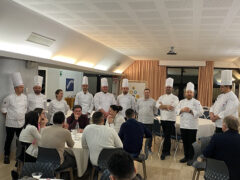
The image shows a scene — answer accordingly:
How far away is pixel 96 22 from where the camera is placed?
4758 mm

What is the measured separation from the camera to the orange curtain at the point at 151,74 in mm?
10492

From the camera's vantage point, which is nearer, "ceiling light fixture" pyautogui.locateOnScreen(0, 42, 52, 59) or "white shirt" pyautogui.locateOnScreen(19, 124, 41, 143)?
"white shirt" pyautogui.locateOnScreen(19, 124, 41, 143)

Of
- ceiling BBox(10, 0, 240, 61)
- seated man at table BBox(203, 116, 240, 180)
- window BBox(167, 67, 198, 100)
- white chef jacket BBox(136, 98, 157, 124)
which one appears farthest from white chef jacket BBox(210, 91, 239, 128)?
window BBox(167, 67, 198, 100)

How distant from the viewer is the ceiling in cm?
363

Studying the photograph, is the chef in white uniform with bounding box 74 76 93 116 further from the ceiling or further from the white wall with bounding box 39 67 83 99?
the white wall with bounding box 39 67 83 99

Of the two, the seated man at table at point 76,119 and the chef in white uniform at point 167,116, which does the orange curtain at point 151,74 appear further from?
the seated man at table at point 76,119

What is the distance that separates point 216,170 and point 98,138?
1416mm

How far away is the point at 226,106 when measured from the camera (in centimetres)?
423

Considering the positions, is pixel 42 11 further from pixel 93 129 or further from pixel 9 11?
pixel 93 129

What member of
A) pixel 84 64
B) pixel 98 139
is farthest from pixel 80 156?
pixel 84 64

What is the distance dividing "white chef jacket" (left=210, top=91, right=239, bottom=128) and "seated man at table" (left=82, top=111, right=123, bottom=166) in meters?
2.11

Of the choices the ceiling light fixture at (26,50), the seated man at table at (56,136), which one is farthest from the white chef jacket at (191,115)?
the ceiling light fixture at (26,50)

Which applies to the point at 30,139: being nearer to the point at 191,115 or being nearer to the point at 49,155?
the point at 49,155

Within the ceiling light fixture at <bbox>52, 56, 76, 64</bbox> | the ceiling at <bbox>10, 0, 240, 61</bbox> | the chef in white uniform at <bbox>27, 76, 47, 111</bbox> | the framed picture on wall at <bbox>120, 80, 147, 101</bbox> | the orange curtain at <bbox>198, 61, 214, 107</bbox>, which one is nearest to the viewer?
the ceiling at <bbox>10, 0, 240, 61</bbox>
